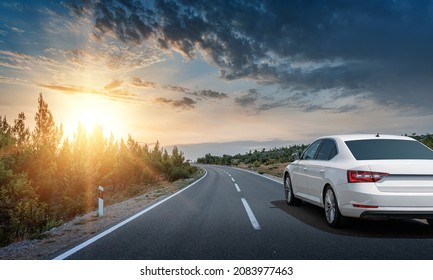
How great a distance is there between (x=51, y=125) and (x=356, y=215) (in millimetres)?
37990

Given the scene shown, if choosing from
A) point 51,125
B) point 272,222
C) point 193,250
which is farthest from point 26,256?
point 51,125

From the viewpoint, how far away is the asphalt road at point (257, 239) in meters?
4.68

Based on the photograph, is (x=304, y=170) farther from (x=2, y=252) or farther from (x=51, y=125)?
(x=51, y=125)

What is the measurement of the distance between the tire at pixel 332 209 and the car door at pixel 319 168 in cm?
26

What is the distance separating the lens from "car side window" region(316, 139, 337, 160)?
7.00 m

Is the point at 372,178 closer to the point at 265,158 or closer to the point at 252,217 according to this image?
the point at 252,217

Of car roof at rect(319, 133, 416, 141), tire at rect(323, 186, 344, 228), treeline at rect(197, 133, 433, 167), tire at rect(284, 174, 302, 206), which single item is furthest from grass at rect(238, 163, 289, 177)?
tire at rect(323, 186, 344, 228)

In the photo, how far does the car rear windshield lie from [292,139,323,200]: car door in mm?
1384

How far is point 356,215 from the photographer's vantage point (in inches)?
224

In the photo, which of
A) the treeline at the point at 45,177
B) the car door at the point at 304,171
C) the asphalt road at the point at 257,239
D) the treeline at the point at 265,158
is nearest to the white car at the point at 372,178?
the car door at the point at 304,171

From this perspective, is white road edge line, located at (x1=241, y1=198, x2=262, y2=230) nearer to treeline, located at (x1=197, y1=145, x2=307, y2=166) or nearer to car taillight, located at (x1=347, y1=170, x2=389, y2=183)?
car taillight, located at (x1=347, y1=170, x2=389, y2=183)

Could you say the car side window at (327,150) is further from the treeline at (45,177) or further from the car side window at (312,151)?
the treeline at (45,177)

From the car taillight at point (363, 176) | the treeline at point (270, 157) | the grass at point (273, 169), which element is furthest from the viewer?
the treeline at point (270, 157)

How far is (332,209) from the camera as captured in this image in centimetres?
647
